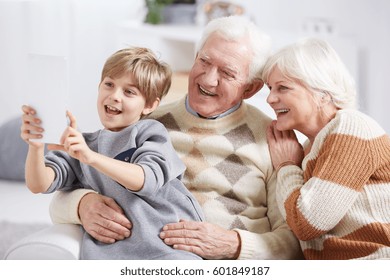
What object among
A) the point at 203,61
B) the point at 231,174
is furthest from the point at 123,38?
the point at 231,174

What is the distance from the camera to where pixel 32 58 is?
113cm

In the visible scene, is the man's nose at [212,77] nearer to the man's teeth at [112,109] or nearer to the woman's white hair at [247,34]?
the woman's white hair at [247,34]

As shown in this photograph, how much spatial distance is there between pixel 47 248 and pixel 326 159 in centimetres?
54

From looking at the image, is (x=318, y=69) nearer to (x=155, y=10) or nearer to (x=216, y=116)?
(x=216, y=116)

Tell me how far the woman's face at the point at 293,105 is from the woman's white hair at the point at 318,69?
13 mm

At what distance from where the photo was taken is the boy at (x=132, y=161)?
1178 mm

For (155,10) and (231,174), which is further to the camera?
(155,10)

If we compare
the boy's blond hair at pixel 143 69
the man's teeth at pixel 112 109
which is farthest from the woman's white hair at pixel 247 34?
the man's teeth at pixel 112 109

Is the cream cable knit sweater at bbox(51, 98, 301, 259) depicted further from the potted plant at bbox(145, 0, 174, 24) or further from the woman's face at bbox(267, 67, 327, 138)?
the potted plant at bbox(145, 0, 174, 24)

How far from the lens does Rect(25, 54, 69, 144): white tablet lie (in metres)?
1.12

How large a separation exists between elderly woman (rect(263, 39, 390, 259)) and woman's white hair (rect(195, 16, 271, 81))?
25mm

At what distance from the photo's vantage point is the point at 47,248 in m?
1.17

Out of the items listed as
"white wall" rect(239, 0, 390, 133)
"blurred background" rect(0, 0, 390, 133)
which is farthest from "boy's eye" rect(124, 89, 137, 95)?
"white wall" rect(239, 0, 390, 133)
